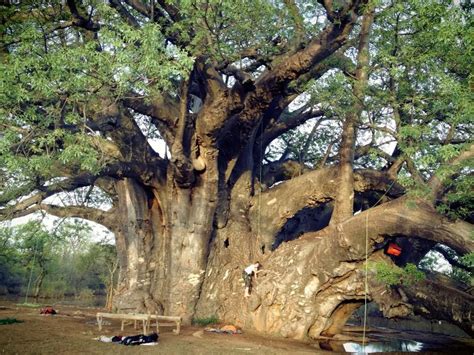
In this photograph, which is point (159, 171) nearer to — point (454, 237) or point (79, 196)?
point (79, 196)

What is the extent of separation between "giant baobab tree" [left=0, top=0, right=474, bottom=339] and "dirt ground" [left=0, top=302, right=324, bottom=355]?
149 centimetres

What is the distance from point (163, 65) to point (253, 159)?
738cm

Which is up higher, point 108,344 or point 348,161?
point 348,161

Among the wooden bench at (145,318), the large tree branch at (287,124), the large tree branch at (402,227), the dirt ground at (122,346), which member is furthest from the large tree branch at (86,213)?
the large tree branch at (402,227)

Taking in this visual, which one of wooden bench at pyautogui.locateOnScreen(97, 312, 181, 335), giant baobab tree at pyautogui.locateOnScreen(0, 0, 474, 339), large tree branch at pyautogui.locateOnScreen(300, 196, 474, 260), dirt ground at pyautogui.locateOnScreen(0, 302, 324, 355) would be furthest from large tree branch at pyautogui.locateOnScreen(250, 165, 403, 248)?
wooden bench at pyautogui.locateOnScreen(97, 312, 181, 335)

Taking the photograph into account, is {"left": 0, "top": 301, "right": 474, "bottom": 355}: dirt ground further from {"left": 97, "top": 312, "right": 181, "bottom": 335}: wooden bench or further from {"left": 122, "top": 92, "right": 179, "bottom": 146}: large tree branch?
{"left": 122, "top": 92, "right": 179, "bottom": 146}: large tree branch

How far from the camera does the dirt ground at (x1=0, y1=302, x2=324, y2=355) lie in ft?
23.6

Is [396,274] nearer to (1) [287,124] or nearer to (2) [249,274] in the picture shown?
(2) [249,274]

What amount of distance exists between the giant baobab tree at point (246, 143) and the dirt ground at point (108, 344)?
1.49 metres

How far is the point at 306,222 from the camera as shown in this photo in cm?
1520

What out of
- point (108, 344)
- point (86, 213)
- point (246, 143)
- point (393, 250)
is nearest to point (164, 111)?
point (246, 143)

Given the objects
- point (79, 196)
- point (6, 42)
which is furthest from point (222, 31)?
point (79, 196)

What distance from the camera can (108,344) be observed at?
7.93 meters

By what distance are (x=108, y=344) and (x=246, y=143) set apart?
7006 millimetres
